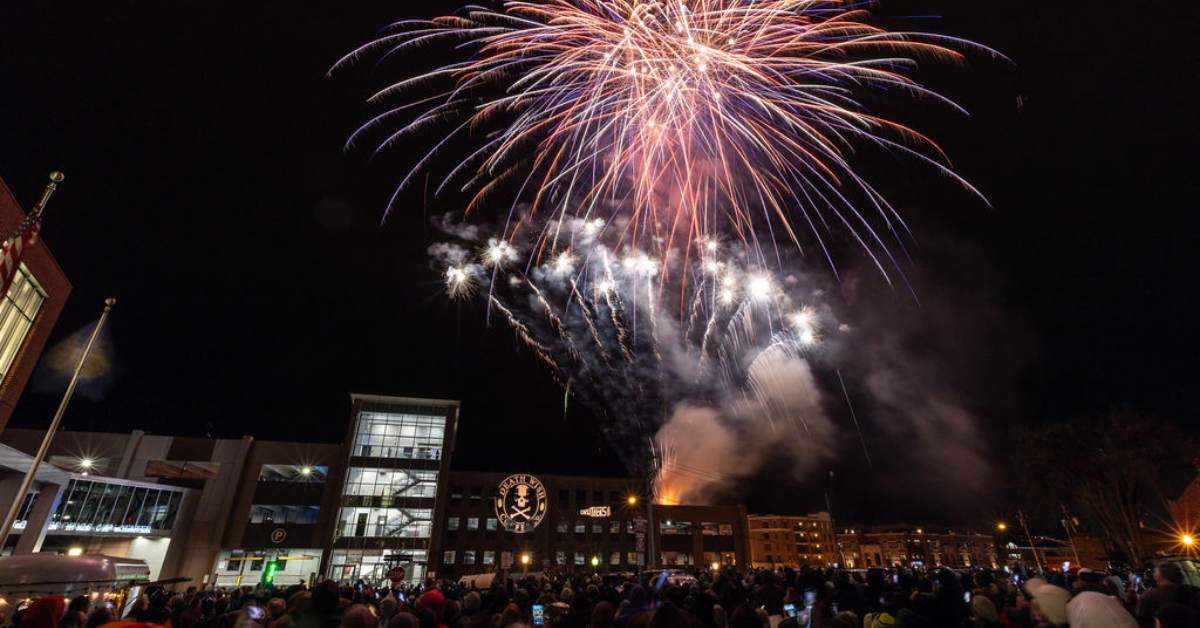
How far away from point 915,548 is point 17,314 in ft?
593

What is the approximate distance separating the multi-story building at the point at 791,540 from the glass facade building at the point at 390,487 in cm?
10449

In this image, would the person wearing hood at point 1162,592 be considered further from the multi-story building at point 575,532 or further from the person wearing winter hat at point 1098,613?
the multi-story building at point 575,532

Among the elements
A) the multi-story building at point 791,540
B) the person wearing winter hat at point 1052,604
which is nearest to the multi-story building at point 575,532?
the person wearing winter hat at point 1052,604

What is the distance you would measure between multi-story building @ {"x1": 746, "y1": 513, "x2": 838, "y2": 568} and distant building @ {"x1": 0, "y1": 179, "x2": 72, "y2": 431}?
13412 centimetres

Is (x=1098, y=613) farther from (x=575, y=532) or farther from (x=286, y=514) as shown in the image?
(x=575, y=532)

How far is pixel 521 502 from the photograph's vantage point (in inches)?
1849

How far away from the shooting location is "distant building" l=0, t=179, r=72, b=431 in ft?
72.4

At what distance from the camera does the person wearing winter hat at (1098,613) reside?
16.7ft

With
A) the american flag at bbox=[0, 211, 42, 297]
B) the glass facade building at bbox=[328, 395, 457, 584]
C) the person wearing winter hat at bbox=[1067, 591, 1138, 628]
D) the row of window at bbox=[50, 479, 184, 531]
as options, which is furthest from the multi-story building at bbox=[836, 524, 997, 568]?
the american flag at bbox=[0, 211, 42, 297]

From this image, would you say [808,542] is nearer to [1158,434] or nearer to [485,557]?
[485,557]

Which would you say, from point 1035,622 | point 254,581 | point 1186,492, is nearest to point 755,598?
point 1035,622

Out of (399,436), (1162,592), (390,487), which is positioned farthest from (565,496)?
(1162,592)

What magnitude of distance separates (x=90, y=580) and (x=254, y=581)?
3791cm

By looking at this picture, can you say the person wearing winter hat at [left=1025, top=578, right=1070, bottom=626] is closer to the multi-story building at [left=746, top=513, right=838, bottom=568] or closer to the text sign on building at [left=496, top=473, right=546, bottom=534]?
the text sign on building at [left=496, top=473, right=546, bottom=534]
